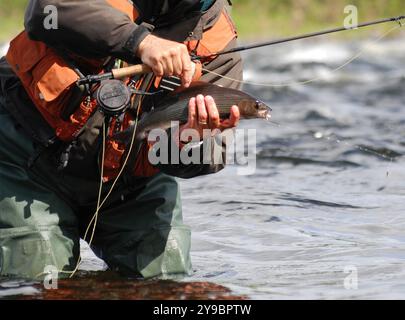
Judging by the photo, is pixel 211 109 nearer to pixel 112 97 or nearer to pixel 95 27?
pixel 112 97

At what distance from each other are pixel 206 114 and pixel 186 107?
144 mm

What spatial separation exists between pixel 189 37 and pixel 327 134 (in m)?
5.36

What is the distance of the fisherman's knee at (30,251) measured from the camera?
4.41 meters

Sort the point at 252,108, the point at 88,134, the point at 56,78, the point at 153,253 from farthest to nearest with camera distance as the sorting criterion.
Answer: the point at 153,253, the point at 88,134, the point at 56,78, the point at 252,108

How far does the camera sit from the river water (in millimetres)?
4887

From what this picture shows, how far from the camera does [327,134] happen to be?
9508 mm

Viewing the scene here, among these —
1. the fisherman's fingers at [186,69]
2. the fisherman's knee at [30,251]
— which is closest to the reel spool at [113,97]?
the fisherman's fingers at [186,69]

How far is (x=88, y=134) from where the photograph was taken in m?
4.26

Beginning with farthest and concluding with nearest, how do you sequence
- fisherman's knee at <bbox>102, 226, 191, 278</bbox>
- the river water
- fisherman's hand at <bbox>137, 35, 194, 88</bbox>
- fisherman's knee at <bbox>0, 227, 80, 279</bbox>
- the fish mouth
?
the river water < fisherman's knee at <bbox>102, 226, 191, 278</bbox> < fisherman's knee at <bbox>0, 227, 80, 279</bbox> < the fish mouth < fisherman's hand at <bbox>137, 35, 194, 88</bbox>

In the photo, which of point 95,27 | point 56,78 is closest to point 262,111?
point 95,27

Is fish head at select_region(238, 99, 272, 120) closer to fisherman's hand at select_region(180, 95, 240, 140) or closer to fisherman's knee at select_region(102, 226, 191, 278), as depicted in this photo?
fisherman's hand at select_region(180, 95, 240, 140)

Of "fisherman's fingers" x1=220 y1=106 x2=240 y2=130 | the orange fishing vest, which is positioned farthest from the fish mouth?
the orange fishing vest

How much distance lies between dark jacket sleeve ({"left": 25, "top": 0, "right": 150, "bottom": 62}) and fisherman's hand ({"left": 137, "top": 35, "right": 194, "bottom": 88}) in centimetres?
4
